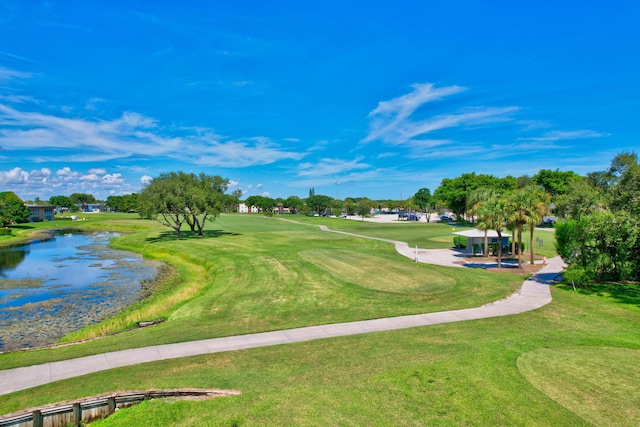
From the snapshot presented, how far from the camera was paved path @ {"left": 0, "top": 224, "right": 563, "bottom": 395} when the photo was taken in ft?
35.1

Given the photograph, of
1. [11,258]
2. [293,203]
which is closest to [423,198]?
[293,203]

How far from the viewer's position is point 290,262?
3197cm

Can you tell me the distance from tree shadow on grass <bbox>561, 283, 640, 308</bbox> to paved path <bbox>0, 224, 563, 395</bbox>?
8.37 feet

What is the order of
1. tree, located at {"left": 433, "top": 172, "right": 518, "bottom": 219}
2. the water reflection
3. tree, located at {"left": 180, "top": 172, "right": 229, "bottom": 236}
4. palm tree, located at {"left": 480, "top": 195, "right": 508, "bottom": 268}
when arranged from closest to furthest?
palm tree, located at {"left": 480, "top": 195, "right": 508, "bottom": 268}
the water reflection
tree, located at {"left": 180, "top": 172, "right": 229, "bottom": 236}
tree, located at {"left": 433, "top": 172, "right": 518, "bottom": 219}

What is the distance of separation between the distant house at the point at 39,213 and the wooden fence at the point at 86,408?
12482 cm

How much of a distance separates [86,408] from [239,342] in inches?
216

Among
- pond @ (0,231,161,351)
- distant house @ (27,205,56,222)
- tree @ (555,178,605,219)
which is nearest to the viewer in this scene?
pond @ (0,231,161,351)

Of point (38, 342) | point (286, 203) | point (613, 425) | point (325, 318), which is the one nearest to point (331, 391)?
point (613, 425)

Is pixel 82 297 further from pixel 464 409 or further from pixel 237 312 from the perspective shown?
pixel 464 409

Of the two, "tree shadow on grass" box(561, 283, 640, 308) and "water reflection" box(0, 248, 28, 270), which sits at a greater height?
"tree shadow on grass" box(561, 283, 640, 308)

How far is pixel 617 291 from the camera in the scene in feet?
66.0

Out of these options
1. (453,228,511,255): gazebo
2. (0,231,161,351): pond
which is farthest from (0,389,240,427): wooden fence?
(453,228,511,255): gazebo

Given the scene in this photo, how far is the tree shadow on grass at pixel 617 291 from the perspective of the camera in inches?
723

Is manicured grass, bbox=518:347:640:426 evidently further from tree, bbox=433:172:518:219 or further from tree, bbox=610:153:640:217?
tree, bbox=433:172:518:219
